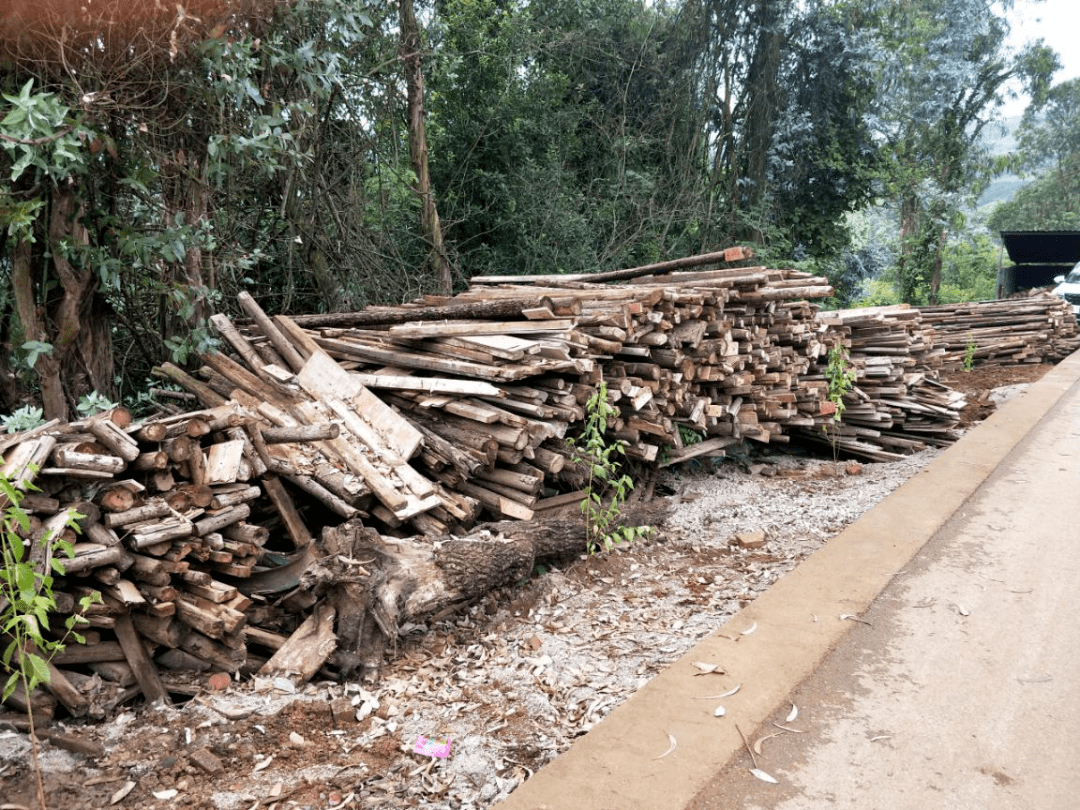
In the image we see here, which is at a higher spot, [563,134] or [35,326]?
[563,134]

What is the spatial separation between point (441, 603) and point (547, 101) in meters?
13.1

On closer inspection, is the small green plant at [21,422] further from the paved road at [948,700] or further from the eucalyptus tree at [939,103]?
the eucalyptus tree at [939,103]

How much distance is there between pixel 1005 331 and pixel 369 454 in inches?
645

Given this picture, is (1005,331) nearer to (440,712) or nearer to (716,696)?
(716,696)

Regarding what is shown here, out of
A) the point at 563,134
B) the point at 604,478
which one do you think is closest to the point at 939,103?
the point at 563,134

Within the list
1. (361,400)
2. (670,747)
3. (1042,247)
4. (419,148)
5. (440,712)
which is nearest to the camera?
(670,747)

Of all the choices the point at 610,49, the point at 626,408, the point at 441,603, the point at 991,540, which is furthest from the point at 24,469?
the point at 610,49

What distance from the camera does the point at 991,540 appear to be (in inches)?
190

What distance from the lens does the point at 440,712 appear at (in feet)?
11.8

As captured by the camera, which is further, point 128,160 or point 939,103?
point 939,103

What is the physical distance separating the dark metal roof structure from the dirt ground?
27321mm

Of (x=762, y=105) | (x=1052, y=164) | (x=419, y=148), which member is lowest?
(x=419, y=148)

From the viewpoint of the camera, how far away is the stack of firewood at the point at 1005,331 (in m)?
16.6

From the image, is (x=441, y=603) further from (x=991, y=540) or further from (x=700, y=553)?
(x=991, y=540)
